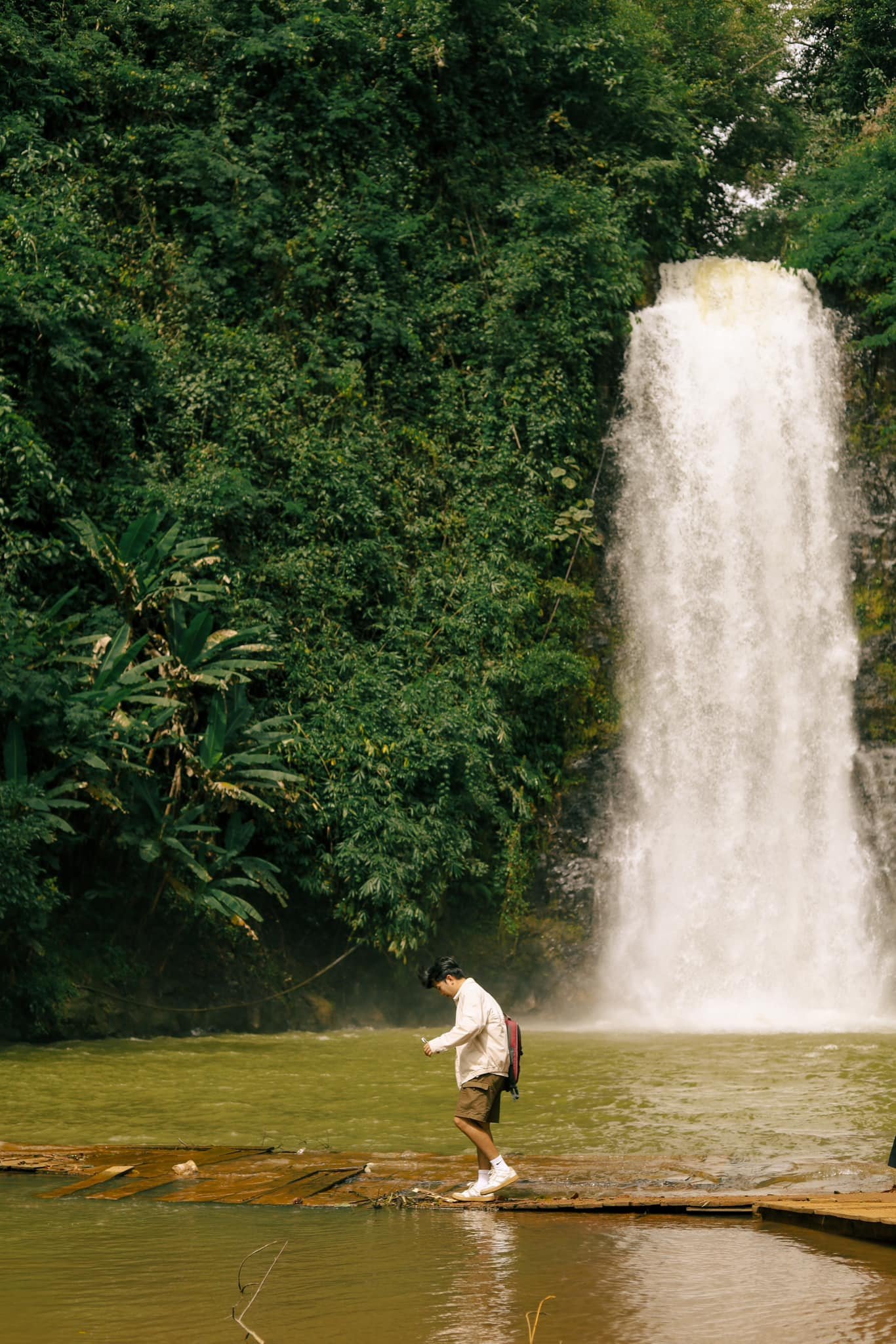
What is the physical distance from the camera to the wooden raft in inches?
254

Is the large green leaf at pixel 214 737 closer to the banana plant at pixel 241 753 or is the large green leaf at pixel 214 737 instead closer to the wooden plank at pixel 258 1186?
the banana plant at pixel 241 753

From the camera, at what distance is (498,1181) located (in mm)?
7074

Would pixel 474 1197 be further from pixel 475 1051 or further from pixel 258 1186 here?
pixel 258 1186

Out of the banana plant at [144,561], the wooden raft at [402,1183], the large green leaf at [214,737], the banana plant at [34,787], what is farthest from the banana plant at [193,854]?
the wooden raft at [402,1183]

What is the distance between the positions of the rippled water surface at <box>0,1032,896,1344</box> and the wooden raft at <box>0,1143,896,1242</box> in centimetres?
13

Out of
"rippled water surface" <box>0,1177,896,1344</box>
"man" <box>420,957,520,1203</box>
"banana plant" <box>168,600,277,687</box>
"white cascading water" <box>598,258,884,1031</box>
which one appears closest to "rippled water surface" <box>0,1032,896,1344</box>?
"rippled water surface" <box>0,1177,896,1344</box>

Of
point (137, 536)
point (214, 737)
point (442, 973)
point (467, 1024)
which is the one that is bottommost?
point (467, 1024)

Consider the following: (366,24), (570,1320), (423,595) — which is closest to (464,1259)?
(570,1320)

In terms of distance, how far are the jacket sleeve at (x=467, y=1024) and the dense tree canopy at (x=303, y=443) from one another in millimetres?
6612

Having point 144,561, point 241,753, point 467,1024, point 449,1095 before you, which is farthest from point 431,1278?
point 144,561

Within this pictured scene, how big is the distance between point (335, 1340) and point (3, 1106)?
21.0 ft

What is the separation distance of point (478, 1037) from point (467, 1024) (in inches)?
4.9

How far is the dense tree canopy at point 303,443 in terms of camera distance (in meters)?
15.1

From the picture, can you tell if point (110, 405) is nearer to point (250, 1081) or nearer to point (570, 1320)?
point (250, 1081)
